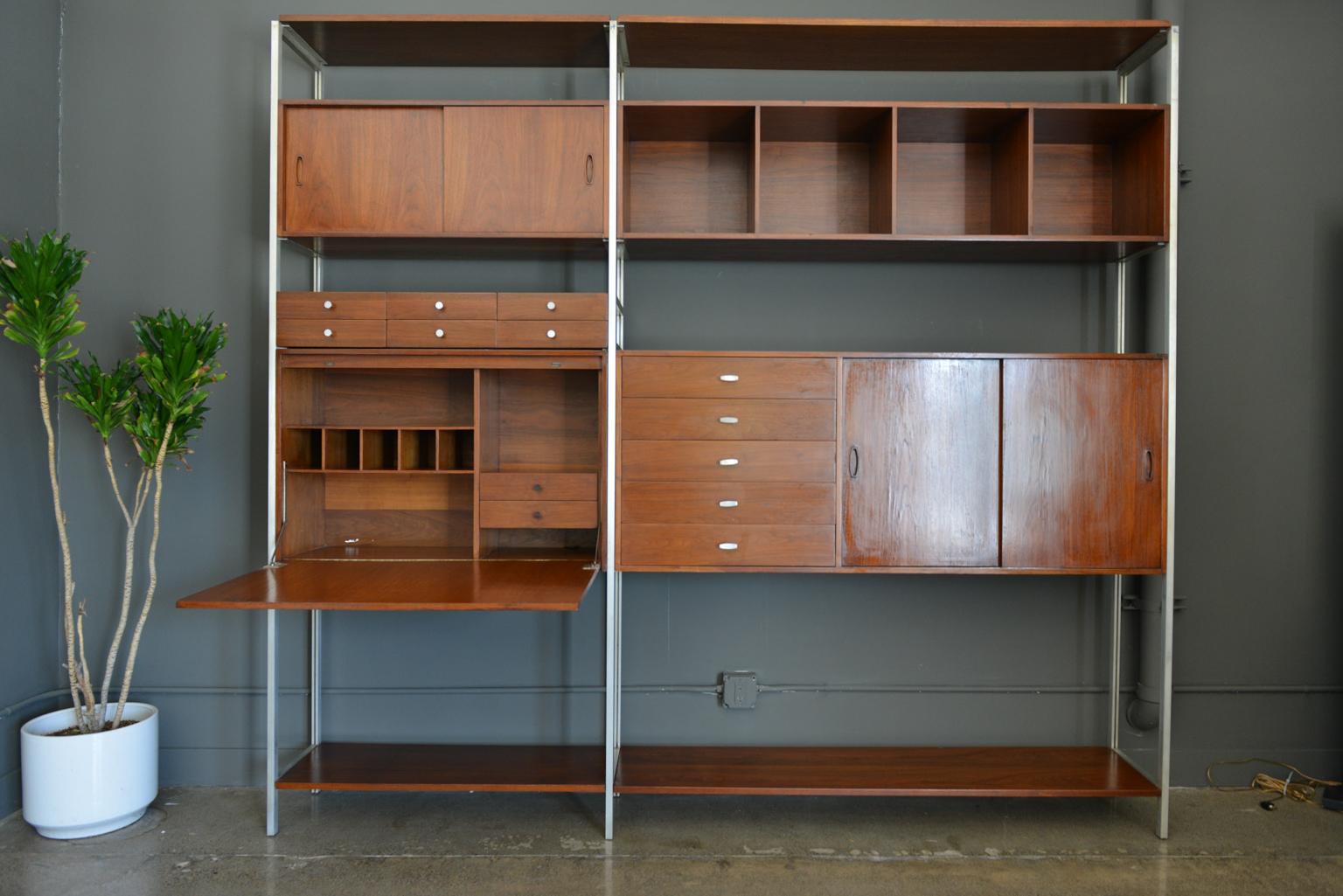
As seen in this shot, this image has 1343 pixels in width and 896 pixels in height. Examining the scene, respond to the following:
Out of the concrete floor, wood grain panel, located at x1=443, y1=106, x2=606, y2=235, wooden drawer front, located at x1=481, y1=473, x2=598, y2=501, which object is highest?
wood grain panel, located at x1=443, y1=106, x2=606, y2=235

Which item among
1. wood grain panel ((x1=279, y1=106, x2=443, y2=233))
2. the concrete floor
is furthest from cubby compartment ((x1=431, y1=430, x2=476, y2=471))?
the concrete floor

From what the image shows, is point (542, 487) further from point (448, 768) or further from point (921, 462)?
point (921, 462)

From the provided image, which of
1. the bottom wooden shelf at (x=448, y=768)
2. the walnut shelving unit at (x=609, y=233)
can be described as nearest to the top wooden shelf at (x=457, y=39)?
the walnut shelving unit at (x=609, y=233)

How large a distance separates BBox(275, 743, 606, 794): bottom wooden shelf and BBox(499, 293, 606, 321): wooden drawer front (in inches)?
57.8

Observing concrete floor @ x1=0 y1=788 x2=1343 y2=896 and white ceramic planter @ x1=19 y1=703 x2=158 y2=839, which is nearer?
concrete floor @ x1=0 y1=788 x2=1343 y2=896

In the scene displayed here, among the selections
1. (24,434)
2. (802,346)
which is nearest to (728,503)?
(802,346)

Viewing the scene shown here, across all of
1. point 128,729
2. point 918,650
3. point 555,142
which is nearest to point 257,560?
point 128,729

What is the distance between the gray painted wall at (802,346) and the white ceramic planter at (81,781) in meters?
0.42

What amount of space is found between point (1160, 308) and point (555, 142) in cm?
210

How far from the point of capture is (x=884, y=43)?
2.94m

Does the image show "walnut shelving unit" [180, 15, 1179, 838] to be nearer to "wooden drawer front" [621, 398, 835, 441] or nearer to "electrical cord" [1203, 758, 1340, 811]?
"wooden drawer front" [621, 398, 835, 441]

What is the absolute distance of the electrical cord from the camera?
3207 millimetres

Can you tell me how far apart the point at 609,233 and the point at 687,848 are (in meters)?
1.93

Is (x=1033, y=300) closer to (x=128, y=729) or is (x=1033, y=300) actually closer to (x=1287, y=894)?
(x=1287, y=894)
